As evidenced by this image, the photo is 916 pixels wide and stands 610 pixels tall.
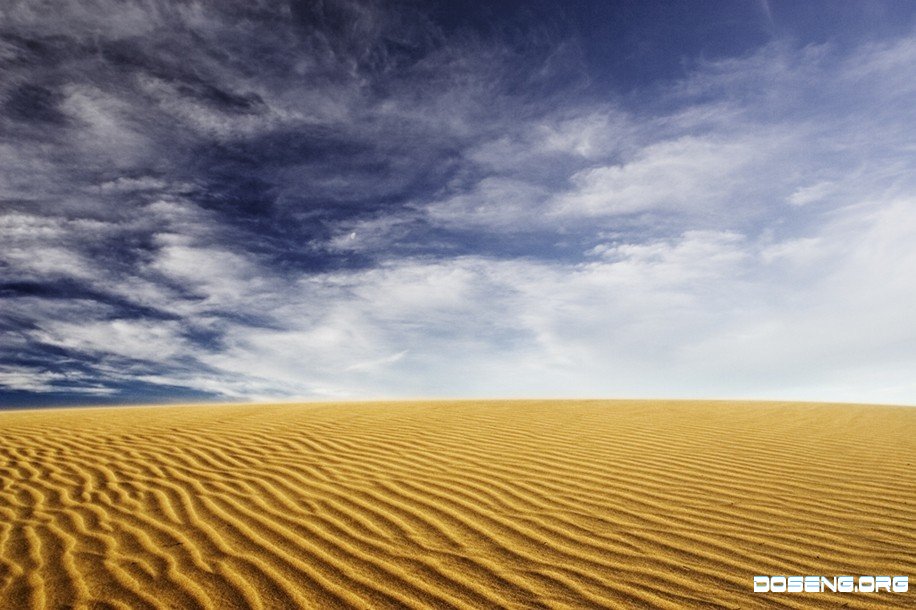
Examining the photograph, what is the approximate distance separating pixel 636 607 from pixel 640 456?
12.3 feet

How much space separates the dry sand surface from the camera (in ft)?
10.2

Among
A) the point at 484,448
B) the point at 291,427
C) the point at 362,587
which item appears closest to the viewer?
the point at 362,587

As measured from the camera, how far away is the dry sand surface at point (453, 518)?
3.11 metres

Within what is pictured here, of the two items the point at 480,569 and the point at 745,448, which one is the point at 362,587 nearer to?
the point at 480,569

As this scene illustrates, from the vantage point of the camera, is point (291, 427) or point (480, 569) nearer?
point (480, 569)

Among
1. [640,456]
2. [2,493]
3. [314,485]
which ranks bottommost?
[2,493]

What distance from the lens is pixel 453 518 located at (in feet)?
13.9

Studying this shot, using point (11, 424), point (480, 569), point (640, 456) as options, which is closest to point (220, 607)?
point (480, 569)

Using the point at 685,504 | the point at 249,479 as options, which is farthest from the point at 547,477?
the point at 249,479

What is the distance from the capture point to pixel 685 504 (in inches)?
181

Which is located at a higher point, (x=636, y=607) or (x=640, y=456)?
(x=640, y=456)

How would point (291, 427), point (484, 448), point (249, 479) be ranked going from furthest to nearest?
point (291, 427)
point (484, 448)
point (249, 479)

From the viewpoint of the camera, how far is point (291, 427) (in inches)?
358

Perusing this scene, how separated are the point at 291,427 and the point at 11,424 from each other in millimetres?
6852
